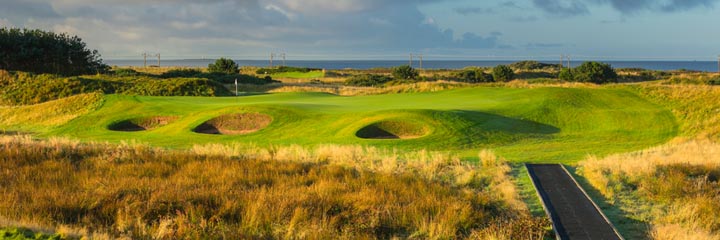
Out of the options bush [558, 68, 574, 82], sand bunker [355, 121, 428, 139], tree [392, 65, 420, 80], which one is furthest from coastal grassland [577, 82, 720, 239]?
tree [392, 65, 420, 80]

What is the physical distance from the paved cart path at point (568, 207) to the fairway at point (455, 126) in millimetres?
3807

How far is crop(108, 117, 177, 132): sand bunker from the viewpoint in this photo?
1095 inches

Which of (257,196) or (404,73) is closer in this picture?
(257,196)

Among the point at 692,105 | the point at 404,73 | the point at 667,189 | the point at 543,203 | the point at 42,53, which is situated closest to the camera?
the point at 543,203

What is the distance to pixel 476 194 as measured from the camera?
12.1 m

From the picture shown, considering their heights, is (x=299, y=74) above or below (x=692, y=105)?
above

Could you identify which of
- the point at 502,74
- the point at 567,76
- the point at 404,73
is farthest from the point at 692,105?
the point at 404,73

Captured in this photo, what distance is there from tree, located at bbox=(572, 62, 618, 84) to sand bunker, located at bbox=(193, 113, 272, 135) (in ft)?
198

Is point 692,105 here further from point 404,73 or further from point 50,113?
point 404,73

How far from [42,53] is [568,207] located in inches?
2567

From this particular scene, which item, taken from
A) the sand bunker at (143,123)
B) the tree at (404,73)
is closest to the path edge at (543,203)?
the sand bunker at (143,123)

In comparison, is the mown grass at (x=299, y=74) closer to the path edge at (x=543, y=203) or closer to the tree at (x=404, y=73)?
the tree at (x=404, y=73)

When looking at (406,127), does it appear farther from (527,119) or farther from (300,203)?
(300,203)

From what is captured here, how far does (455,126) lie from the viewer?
23.4 metres
